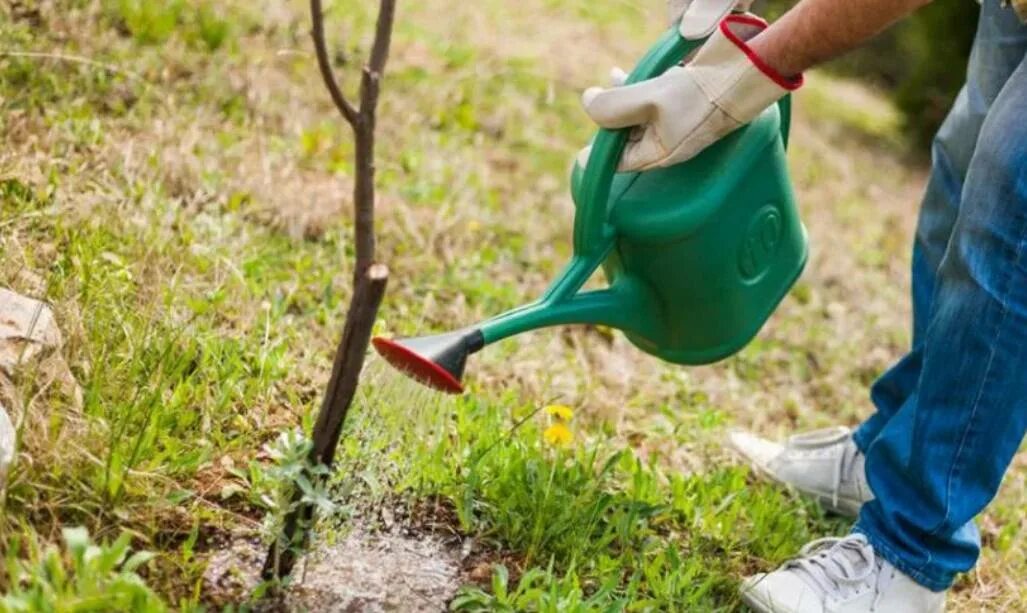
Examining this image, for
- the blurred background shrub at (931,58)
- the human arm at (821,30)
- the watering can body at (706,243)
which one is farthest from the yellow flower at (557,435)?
the blurred background shrub at (931,58)

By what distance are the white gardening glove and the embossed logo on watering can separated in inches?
7.9

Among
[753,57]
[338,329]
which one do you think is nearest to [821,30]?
[753,57]

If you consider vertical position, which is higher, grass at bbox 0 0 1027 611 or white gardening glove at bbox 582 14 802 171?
white gardening glove at bbox 582 14 802 171

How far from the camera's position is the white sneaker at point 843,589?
73.7 inches

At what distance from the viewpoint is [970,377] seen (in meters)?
1.76

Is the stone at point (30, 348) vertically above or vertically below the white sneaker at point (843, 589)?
above

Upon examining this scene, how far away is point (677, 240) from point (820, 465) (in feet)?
2.19

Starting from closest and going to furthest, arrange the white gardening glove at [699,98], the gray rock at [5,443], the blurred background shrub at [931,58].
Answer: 1. the gray rock at [5,443]
2. the white gardening glove at [699,98]
3. the blurred background shrub at [931,58]

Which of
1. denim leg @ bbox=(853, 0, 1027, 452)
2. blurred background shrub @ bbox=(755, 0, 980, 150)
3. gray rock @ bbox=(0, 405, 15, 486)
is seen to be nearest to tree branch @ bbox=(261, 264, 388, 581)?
gray rock @ bbox=(0, 405, 15, 486)

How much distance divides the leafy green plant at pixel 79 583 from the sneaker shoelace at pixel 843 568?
0.95 m

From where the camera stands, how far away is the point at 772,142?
1.99m

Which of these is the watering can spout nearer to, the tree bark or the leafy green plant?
the tree bark

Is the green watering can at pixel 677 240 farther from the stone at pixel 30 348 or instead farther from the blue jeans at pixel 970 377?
the stone at pixel 30 348

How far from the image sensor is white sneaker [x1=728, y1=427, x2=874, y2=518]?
2.33m
